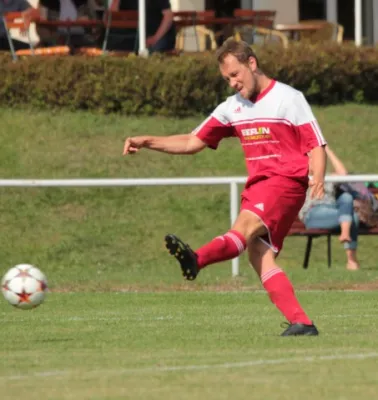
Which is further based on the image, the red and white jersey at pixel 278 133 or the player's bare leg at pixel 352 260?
the player's bare leg at pixel 352 260

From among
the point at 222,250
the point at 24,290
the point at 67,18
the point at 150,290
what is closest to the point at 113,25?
the point at 67,18

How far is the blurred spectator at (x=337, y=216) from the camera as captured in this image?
1738 centimetres

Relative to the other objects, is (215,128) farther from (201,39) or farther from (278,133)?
(201,39)

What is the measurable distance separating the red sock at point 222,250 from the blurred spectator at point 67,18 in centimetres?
1405

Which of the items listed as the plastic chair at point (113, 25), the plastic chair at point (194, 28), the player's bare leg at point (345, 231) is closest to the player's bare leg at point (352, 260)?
the player's bare leg at point (345, 231)

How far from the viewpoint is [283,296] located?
32.7ft

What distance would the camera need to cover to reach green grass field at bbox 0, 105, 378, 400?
25.7ft

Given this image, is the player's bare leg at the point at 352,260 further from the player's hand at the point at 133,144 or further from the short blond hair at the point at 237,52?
the short blond hair at the point at 237,52

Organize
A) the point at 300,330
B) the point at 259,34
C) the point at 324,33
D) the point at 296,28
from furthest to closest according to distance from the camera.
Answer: the point at 324,33 → the point at 296,28 → the point at 259,34 → the point at 300,330

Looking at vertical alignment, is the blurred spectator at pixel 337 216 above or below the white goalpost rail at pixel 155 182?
below

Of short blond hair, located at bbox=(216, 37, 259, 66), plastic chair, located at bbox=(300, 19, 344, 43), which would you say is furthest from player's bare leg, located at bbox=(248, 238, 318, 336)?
plastic chair, located at bbox=(300, 19, 344, 43)

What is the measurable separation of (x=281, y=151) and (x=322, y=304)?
3.58 metres

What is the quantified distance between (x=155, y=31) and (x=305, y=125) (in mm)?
14605

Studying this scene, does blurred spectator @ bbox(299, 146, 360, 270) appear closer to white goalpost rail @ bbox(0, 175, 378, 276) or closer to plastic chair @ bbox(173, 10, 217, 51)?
white goalpost rail @ bbox(0, 175, 378, 276)
